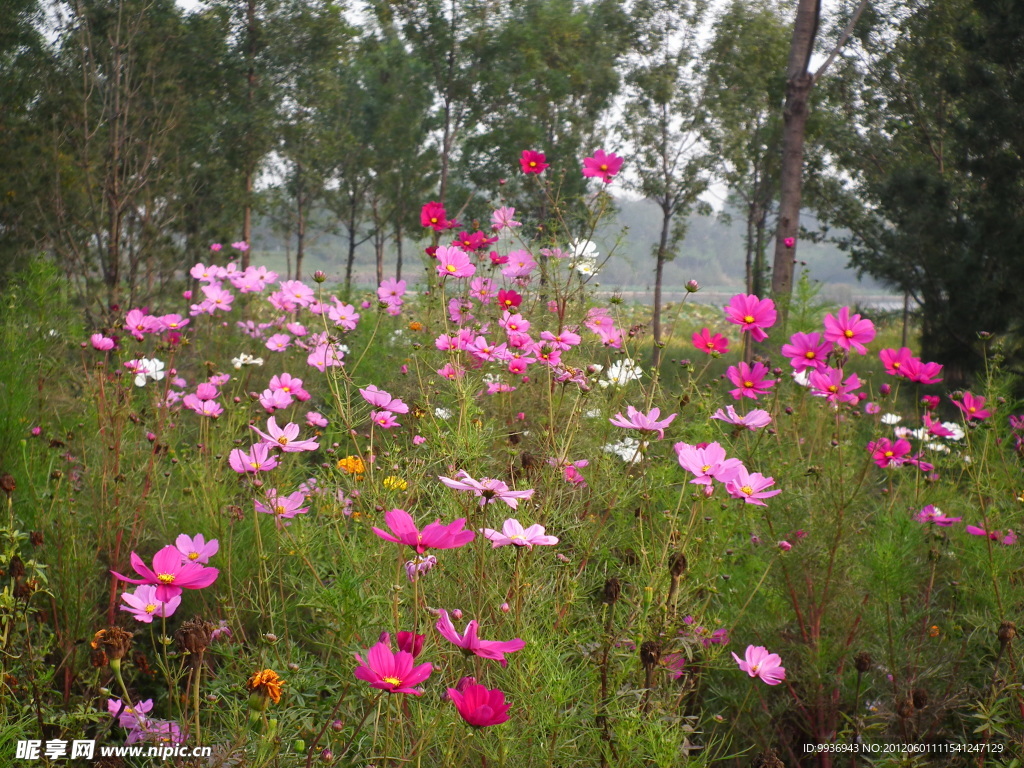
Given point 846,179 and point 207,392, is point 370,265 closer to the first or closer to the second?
point 846,179

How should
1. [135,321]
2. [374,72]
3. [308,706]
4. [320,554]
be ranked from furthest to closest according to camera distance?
[374,72]
[135,321]
[320,554]
[308,706]

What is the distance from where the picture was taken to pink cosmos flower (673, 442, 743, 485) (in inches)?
51.9

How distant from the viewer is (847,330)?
2266mm

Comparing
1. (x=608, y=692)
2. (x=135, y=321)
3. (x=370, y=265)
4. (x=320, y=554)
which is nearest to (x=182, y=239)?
(x=135, y=321)

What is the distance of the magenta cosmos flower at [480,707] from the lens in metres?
0.89

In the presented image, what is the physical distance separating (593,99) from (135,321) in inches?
582

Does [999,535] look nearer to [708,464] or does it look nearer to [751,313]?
[751,313]

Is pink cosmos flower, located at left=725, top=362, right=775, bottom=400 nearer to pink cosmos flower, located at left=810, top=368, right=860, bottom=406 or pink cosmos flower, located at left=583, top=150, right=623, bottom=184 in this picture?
pink cosmos flower, located at left=810, top=368, right=860, bottom=406

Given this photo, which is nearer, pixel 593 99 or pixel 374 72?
pixel 593 99

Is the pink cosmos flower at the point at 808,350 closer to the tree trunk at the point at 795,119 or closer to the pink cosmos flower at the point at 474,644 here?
the pink cosmos flower at the point at 474,644

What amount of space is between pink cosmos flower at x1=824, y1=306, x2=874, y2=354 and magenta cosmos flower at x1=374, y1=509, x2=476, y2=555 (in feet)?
5.09

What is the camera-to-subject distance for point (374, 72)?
19.8m

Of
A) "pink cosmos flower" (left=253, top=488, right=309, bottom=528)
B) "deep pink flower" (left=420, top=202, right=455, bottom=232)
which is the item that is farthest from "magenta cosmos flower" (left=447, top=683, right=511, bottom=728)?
"deep pink flower" (left=420, top=202, right=455, bottom=232)

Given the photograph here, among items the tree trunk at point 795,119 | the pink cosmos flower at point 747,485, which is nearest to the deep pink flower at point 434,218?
the pink cosmos flower at point 747,485
